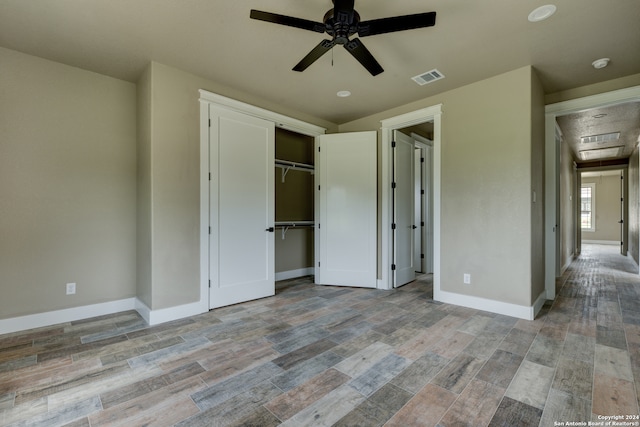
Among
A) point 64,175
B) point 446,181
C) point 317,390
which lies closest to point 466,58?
point 446,181

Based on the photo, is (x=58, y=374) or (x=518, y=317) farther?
(x=518, y=317)

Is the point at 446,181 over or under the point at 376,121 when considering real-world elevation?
under

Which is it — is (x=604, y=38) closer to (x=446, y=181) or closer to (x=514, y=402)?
(x=446, y=181)

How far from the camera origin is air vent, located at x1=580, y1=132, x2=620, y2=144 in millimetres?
5441

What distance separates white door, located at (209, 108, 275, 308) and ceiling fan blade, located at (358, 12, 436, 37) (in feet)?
7.03

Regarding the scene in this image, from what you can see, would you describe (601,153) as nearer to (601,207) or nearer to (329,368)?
(601,207)

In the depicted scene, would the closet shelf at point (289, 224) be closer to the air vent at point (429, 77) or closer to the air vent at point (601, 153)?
the air vent at point (429, 77)

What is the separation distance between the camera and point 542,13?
2215mm

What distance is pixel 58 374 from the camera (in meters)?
2.04

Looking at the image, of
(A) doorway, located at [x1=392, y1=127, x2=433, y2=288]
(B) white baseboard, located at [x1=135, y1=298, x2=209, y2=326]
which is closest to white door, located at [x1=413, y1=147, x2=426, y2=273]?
(A) doorway, located at [x1=392, y1=127, x2=433, y2=288]

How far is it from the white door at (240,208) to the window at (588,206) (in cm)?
1266

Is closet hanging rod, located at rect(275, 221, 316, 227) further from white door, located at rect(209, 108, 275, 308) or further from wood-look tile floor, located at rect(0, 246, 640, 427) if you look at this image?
wood-look tile floor, located at rect(0, 246, 640, 427)

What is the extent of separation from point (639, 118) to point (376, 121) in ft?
13.6

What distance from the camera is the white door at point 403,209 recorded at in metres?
4.38
